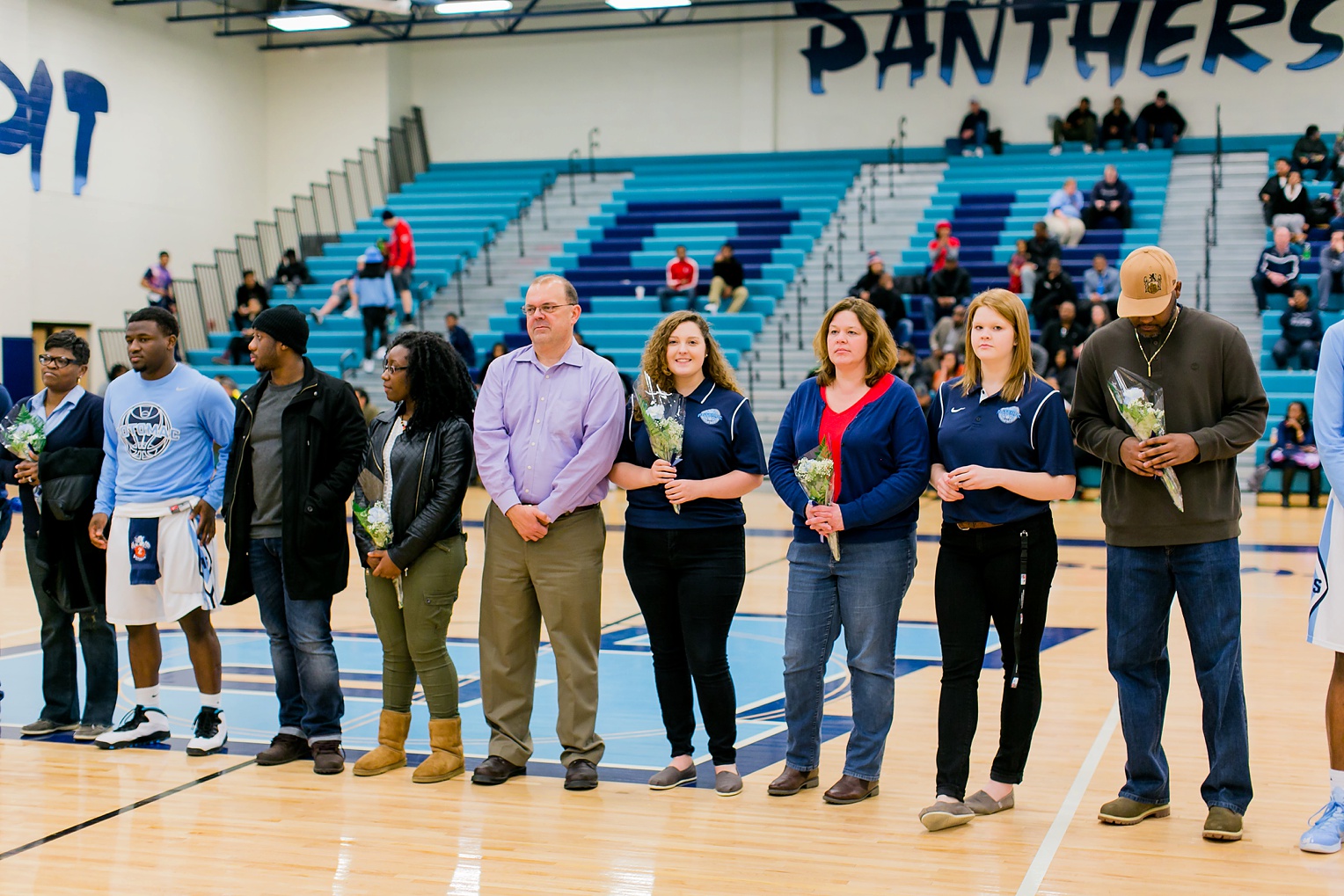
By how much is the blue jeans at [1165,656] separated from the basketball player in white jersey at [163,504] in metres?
3.48

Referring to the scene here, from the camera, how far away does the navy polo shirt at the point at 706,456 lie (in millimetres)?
4840

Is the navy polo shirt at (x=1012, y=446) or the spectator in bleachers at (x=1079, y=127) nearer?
the navy polo shirt at (x=1012, y=446)

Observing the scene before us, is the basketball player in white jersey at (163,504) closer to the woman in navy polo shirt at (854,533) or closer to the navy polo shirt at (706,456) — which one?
the navy polo shirt at (706,456)

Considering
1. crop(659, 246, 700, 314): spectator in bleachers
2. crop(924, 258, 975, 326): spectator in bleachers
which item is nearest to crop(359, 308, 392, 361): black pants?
crop(659, 246, 700, 314): spectator in bleachers

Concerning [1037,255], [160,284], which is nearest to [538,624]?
[1037,255]

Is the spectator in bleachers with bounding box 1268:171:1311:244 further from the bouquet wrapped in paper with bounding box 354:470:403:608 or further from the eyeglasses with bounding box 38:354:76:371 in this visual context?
the eyeglasses with bounding box 38:354:76:371

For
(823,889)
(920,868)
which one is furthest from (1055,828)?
(823,889)

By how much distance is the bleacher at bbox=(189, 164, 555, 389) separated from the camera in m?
21.2

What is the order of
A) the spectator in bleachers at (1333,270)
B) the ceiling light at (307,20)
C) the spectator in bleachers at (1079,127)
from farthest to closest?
the spectator in bleachers at (1079,127) → the ceiling light at (307,20) → the spectator in bleachers at (1333,270)

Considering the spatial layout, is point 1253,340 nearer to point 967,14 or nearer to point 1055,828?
point 967,14

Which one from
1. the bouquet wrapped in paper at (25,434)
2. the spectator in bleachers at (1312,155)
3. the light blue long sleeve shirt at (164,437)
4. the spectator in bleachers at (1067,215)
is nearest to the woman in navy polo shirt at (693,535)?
the light blue long sleeve shirt at (164,437)

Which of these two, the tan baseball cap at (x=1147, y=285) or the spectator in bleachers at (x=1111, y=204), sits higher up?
the spectator in bleachers at (x=1111, y=204)

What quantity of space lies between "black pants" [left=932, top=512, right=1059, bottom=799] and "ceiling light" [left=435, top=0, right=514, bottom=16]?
1801cm

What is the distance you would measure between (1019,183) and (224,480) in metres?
18.3
